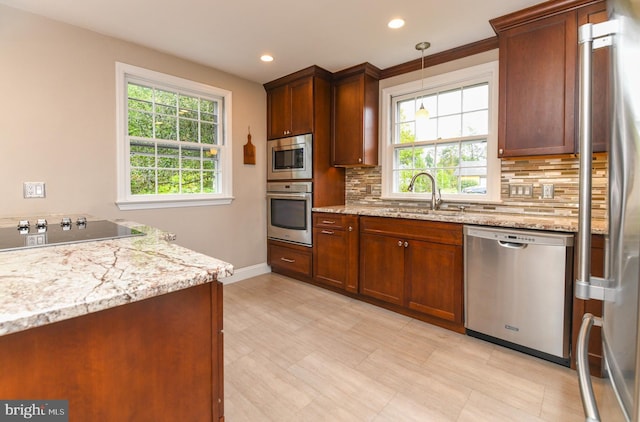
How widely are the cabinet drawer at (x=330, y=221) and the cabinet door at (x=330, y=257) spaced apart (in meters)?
0.04

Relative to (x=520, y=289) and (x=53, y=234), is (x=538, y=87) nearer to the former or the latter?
(x=520, y=289)

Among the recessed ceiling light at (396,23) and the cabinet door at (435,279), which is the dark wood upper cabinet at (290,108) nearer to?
the recessed ceiling light at (396,23)

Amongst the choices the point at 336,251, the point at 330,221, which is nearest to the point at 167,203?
the point at 330,221

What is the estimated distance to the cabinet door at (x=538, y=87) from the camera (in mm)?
2092

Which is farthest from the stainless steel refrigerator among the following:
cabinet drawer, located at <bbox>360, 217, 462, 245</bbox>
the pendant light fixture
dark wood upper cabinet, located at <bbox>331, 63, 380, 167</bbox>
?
dark wood upper cabinet, located at <bbox>331, 63, 380, 167</bbox>

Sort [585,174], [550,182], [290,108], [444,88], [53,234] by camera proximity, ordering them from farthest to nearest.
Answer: [290,108]
[444,88]
[550,182]
[53,234]
[585,174]

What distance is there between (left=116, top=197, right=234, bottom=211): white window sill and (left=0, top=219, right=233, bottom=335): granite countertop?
1.80m

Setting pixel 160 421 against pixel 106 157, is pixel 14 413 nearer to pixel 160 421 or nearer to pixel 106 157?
pixel 160 421

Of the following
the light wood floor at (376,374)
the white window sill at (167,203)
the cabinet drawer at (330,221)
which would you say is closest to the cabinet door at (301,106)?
the cabinet drawer at (330,221)

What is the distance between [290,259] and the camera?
12.0 feet

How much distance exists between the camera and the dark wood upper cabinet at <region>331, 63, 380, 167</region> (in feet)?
10.9

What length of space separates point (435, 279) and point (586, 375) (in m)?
1.75

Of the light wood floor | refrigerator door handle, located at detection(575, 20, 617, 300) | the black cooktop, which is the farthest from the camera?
the light wood floor

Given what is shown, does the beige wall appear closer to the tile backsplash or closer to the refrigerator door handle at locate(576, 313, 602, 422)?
the tile backsplash
